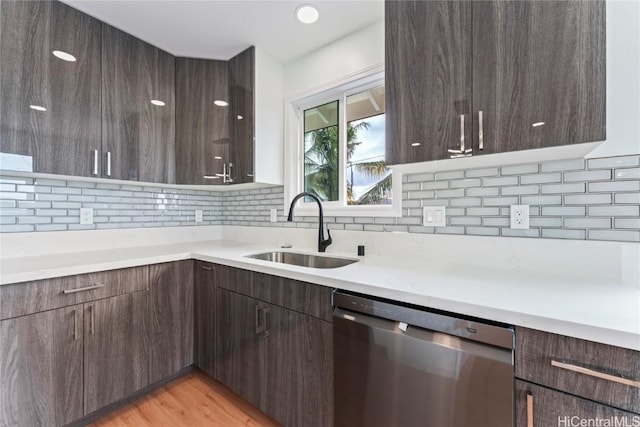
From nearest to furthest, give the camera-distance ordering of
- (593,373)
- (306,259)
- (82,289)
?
(593,373) → (82,289) → (306,259)

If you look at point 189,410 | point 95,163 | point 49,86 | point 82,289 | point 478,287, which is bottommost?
point 189,410

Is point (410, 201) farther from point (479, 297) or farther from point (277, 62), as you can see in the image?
point (277, 62)

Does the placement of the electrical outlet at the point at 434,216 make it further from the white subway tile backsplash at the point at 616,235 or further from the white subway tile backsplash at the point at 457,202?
the white subway tile backsplash at the point at 616,235

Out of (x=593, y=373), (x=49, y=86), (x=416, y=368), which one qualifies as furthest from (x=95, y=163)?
(x=593, y=373)

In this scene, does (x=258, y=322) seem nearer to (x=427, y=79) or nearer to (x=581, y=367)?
(x=581, y=367)

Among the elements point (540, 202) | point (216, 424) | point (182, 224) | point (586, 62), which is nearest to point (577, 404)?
point (540, 202)

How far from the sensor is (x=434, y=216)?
4.89 feet

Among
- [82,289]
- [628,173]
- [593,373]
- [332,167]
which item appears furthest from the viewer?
[332,167]

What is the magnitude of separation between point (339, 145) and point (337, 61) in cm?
57

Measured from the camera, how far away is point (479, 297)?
847mm

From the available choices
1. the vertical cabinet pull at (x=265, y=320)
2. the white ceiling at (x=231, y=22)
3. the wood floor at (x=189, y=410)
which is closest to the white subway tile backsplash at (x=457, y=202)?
the vertical cabinet pull at (x=265, y=320)

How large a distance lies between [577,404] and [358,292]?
2.16 feet

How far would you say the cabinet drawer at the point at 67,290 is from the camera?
120 cm

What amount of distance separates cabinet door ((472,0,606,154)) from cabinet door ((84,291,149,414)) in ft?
6.68
